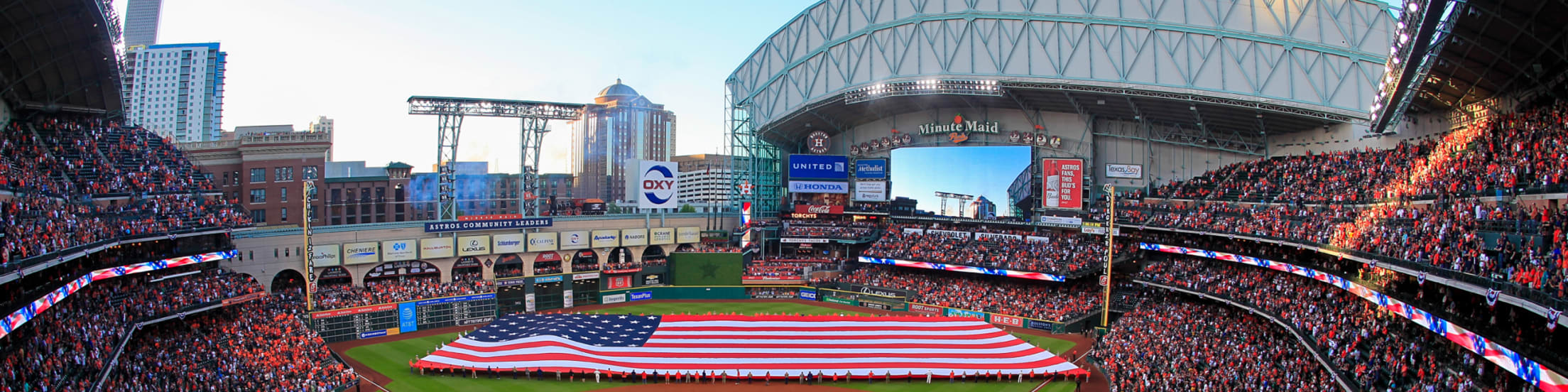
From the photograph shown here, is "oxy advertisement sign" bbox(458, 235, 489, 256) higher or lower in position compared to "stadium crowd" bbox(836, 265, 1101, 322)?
higher

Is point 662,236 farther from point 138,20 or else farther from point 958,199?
point 138,20

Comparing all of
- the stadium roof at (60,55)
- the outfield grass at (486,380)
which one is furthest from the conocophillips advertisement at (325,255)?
the stadium roof at (60,55)

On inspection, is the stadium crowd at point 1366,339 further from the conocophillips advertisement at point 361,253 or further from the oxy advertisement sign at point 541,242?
the conocophillips advertisement at point 361,253

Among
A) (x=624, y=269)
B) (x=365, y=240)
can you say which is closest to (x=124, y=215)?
(x=365, y=240)

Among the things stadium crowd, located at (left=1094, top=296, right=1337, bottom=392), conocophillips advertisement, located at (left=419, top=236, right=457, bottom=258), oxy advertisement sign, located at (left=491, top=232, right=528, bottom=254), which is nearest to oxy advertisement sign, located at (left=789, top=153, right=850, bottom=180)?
oxy advertisement sign, located at (left=491, top=232, right=528, bottom=254)

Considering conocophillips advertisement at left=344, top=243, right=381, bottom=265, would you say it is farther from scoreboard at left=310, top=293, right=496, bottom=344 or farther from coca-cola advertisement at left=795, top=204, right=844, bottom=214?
coca-cola advertisement at left=795, top=204, right=844, bottom=214

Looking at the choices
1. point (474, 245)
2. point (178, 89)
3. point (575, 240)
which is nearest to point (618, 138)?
point (178, 89)

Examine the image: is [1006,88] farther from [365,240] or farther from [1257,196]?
[365,240]
